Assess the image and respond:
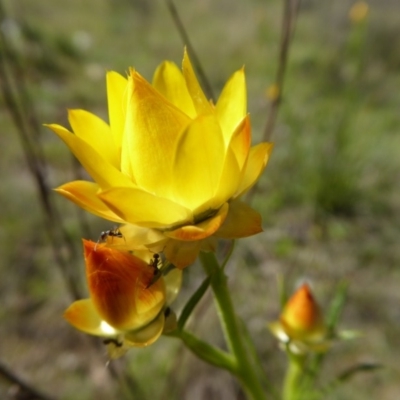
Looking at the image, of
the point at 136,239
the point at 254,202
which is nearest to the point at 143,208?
the point at 136,239

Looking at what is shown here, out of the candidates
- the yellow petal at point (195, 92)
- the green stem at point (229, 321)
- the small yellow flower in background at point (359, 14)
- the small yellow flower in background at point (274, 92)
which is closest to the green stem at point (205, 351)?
the green stem at point (229, 321)

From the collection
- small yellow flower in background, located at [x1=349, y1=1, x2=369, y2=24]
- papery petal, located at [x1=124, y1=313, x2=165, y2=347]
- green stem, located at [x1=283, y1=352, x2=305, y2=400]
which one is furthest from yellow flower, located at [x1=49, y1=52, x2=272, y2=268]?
small yellow flower in background, located at [x1=349, y1=1, x2=369, y2=24]

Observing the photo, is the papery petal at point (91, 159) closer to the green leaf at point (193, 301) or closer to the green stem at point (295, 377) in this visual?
the green leaf at point (193, 301)

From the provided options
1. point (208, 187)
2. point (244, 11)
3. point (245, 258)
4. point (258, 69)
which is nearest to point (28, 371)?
point (245, 258)

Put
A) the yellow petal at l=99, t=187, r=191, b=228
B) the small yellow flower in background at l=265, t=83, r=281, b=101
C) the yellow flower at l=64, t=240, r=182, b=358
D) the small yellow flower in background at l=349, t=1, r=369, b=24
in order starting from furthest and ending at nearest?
the small yellow flower in background at l=349, t=1, r=369, b=24 < the small yellow flower in background at l=265, t=83, r=281, b=101 < the yellow flower at l=64, t=240, r=182, b=358 < the yellow petal at l=99, t=187, r=191, b=228

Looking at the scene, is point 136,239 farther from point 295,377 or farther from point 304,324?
point 295,377

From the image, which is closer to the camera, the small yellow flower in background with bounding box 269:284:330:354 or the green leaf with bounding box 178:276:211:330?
the green leaf with bounding box 178:276:211:330

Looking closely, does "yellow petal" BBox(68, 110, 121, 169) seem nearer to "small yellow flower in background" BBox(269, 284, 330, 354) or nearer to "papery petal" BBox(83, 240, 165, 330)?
"papery petal" BBox(83, 240, 165, 330)
